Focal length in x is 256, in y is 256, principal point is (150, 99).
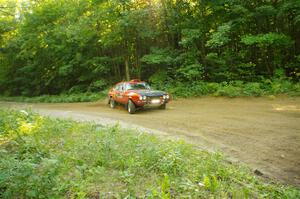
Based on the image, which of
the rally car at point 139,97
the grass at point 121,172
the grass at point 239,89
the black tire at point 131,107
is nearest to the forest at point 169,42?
the grass at point 239,89

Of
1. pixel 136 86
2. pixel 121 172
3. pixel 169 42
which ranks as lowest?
pixel 121 172

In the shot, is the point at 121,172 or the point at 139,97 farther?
the point at 139,97

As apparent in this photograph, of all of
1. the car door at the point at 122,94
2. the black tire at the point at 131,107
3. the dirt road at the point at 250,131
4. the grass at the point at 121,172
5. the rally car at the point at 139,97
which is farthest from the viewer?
the car door at the point at 122,94

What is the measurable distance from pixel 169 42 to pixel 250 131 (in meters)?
14.8

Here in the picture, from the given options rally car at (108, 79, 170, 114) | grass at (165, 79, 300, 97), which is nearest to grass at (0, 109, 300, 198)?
rally car at (108, 79, 170, 114)

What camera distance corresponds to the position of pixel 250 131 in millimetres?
7434

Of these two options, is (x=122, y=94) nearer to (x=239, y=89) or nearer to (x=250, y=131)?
(x=250, y=131)

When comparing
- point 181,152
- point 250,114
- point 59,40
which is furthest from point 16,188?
point 59,40

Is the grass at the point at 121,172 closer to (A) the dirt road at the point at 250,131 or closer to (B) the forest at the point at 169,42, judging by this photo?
(A) the dirt road at the point at 250,131

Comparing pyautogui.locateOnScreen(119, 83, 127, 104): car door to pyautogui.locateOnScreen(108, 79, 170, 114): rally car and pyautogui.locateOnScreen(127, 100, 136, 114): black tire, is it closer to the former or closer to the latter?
pyautogui.locateOnScreen(108, 79, 170, 114): rally car

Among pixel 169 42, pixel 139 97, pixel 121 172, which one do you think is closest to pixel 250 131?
pixel 121 172

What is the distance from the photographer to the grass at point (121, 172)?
3839 millimetres

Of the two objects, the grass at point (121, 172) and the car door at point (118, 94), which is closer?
the grass at point (121, 172)

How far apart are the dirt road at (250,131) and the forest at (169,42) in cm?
489
